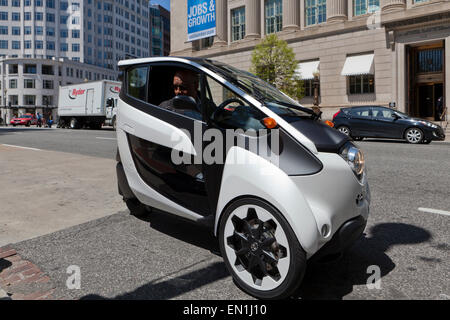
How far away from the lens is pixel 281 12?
3400 centimetres

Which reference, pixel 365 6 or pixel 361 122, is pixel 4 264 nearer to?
pixel 361 122

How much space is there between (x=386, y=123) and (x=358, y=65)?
45.2 feet

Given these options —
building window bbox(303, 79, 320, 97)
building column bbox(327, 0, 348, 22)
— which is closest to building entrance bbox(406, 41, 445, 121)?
building column bbox(327, 0, 348, 22)

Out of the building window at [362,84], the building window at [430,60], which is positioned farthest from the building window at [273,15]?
the building window at [430,60]

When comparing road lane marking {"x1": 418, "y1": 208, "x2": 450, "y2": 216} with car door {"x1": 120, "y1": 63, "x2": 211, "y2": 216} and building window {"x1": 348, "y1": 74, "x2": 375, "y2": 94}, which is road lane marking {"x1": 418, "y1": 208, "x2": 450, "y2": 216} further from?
building window {"x1": 348, "y1": 74, "x2": 375, "y2": 94}

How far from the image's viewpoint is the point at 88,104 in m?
30.5

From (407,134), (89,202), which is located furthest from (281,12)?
(89,202)

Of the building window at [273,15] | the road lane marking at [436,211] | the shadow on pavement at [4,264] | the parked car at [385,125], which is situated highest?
the building window at [273,15]

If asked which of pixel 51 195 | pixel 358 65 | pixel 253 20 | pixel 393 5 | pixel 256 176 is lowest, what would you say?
pixel 51 195

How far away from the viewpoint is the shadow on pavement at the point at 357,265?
101 inches

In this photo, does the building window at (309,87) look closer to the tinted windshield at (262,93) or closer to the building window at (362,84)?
the building window at (362,84)

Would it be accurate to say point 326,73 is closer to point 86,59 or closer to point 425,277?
point 425,277

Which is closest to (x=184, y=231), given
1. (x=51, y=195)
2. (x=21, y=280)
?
(x=21, y=280)

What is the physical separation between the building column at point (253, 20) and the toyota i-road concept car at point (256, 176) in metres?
34.2
